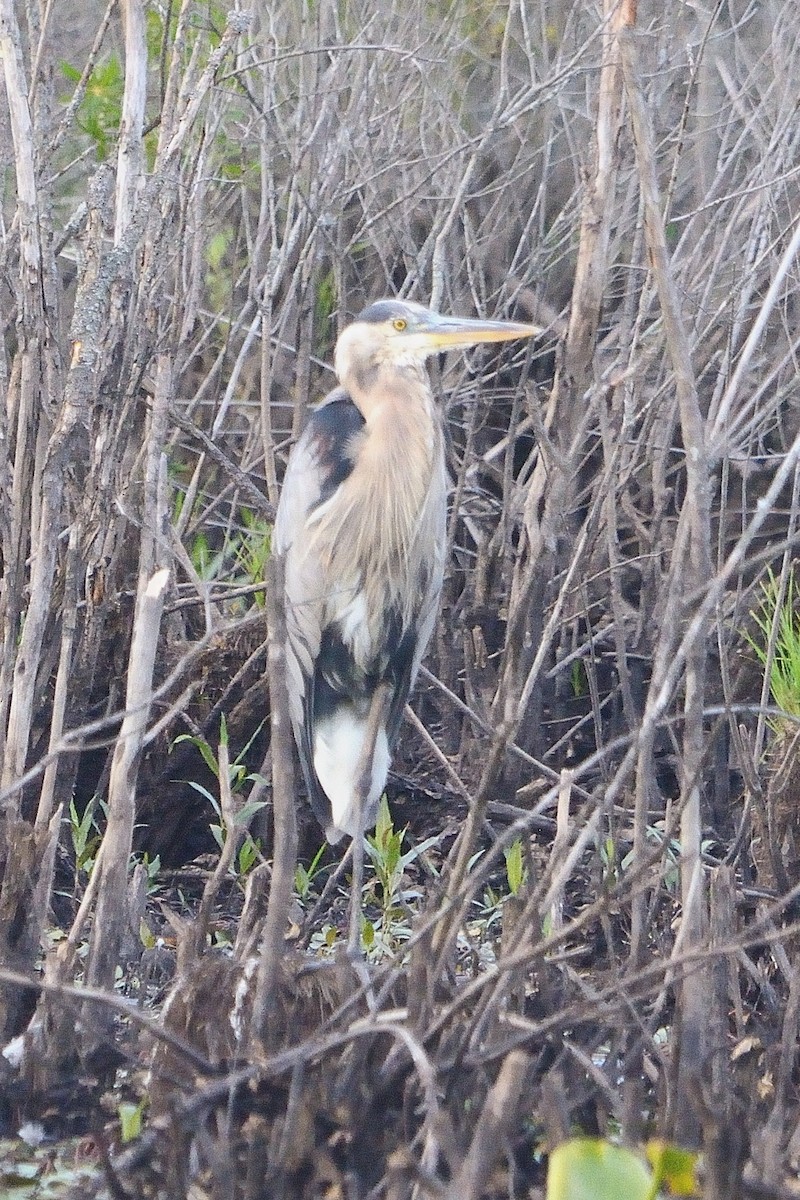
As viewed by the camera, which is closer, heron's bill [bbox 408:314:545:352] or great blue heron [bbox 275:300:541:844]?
heron's bill [bbox 408:314:545:352]

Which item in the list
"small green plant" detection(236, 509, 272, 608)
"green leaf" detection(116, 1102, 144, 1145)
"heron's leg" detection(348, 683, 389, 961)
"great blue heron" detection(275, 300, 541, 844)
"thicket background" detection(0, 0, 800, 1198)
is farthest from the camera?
"small green plant" detection(236, 509, 272, 608)

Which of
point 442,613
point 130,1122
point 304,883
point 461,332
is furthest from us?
point 442,613

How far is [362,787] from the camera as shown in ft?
12.5

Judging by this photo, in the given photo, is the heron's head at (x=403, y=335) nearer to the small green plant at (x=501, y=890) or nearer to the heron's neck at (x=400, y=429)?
the heron's neck at (x=400, y=429)

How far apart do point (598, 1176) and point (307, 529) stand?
246 centimetres

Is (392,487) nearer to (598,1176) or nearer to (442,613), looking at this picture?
(442,613)

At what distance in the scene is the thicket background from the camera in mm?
2213

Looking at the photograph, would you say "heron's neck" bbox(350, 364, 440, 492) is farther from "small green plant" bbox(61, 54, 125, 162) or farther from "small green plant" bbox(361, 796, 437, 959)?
"small green plant" bbox(61, 54, 125, 162)

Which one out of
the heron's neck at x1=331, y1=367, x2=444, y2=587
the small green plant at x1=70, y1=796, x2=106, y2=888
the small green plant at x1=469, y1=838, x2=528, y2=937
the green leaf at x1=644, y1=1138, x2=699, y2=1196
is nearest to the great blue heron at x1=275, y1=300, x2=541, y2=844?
the heron's neck at x1=331, y1=367, x2=444, y2=587

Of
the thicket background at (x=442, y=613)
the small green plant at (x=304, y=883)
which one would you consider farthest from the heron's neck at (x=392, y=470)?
the small green plant at (x=304, y=883)

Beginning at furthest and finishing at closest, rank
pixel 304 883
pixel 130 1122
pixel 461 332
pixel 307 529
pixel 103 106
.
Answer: pixel 103 106 < pixel 307 529 < pixel 304 883 < pixel 461 332 < pixel 130 1122

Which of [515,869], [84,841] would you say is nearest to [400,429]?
[515,869]

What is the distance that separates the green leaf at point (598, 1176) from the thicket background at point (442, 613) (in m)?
0.09

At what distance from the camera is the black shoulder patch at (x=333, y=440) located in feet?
13.1
